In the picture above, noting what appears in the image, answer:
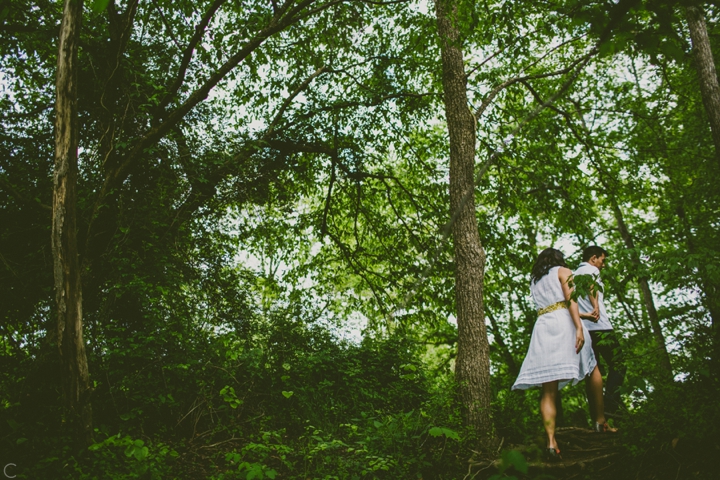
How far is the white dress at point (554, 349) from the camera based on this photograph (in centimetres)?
474

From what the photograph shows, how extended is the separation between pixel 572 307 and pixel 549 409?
102cm

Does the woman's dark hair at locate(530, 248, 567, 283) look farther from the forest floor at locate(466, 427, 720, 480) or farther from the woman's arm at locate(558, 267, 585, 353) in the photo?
the forest floor at locate(466, 427, 720, 480)

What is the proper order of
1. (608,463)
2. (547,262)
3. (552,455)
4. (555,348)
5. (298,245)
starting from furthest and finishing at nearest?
(298,245) → (547,262) → (555,348) → (552,455) → (608,463)

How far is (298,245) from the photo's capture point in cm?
1156

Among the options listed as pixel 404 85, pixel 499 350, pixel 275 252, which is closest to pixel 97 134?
pixel 275 252

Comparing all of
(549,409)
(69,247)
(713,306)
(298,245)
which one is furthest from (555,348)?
(298,245)

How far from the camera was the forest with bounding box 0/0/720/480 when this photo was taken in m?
4.19

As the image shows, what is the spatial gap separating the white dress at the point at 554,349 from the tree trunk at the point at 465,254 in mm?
705

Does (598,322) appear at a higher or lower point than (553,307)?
lower

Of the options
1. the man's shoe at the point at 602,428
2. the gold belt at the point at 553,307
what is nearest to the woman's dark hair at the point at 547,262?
the gold belt at the point at 553,307

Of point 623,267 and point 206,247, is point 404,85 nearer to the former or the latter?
point 206,247

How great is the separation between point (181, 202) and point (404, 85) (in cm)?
508

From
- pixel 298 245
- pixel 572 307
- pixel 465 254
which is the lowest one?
pixel 572 307

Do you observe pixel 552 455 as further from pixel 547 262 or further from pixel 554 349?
pixel 547 262
